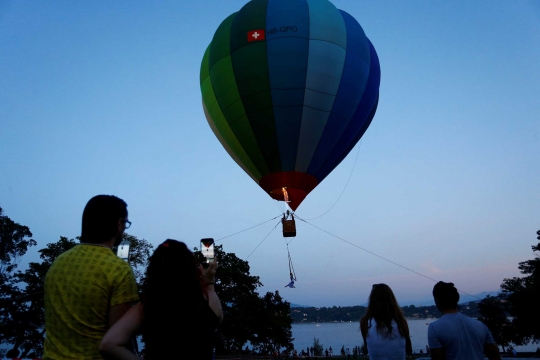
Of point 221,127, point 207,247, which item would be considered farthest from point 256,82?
point 207,247

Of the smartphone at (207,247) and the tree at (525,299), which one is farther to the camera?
the tree at (525,299)

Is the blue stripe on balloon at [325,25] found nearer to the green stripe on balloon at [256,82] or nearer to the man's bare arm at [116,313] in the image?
the green stripe on balloon at [256,82]

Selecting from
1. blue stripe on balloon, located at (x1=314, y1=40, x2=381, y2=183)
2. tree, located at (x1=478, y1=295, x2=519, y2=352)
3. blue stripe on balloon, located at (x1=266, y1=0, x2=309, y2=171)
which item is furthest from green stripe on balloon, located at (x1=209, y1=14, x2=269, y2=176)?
tree, located at (x1=478, y1=295, x2=519, y2=352)

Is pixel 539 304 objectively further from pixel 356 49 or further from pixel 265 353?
pixel 356 49

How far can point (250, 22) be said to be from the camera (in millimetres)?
16141

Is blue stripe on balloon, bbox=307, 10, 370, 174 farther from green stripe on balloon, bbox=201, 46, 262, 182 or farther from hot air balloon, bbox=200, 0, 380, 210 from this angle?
green stripe on balloon, bbox=201, 46, 262, 182

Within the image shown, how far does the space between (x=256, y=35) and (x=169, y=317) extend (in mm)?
15176

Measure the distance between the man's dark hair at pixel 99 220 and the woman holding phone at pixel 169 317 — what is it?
1.34 feet

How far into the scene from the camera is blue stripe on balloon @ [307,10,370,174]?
15.9 metres

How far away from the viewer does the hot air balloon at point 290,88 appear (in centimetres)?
1545

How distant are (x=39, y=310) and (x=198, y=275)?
32274mm

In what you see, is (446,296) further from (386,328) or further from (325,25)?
(325,25)

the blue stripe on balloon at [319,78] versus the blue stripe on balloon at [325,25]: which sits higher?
the blue stripe on balloon at [325,25]

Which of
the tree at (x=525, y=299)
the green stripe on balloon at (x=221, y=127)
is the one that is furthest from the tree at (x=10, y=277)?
the tree at (x=525, y=299)
